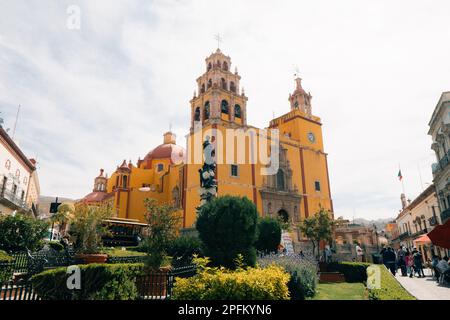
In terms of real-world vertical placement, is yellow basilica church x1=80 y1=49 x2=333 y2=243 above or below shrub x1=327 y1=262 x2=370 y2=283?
above

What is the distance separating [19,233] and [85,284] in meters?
11.6

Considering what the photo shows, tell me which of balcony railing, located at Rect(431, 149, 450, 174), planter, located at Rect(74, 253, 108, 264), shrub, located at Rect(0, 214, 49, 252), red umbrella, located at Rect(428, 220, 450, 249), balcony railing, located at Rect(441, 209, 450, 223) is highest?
balcony railing, located at Rect(431, 149, 450, 174)

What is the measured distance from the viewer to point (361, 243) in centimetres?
2691

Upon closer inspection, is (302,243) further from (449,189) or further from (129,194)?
(129,194)

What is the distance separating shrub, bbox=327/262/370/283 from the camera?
13.0m

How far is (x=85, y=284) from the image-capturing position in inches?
253

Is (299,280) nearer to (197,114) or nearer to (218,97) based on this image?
(218,97)

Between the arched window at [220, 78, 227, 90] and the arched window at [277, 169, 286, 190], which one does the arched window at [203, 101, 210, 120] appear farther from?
the arched window at [277, 169, 286, 190]

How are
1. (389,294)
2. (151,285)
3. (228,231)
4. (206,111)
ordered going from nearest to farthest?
(389,294) → (151,285) → (228,231) → (206,111)

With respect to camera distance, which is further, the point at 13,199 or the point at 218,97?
the point at 218,97

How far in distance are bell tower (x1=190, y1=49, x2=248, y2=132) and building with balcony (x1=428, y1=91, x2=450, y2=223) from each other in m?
16.1

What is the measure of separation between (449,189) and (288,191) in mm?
13531

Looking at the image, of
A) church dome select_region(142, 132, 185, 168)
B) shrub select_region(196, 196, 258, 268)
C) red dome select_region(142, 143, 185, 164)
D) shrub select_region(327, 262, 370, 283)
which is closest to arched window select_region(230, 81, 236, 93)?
church dome select_region(142, 132, 185, 168)

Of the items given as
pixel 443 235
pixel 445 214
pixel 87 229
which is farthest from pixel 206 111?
pixel 443 235
